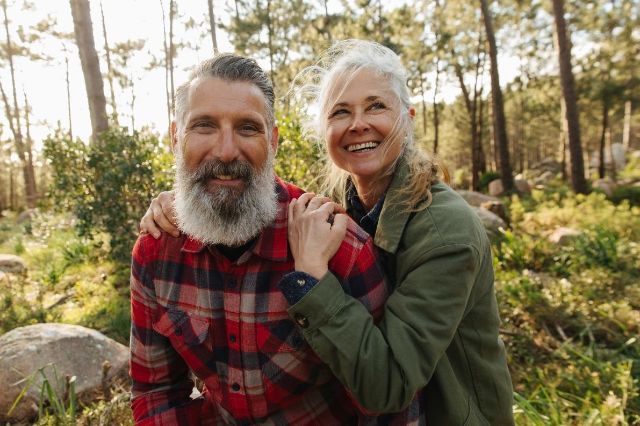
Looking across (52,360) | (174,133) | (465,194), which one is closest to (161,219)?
(174,133)

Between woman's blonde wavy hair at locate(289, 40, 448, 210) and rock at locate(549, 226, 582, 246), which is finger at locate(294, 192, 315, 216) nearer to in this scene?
woman's blonde wavy hair at locate(289, 40, 448, 210)

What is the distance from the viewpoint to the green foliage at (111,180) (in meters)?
6.34

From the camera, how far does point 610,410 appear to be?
274 centimetres

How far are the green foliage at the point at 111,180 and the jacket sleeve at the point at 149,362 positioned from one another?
4779 millimetres

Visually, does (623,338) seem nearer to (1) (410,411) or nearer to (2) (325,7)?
(1) (410,411)

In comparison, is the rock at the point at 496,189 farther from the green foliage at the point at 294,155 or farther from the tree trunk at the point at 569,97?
the green foliage at the point at 294,155

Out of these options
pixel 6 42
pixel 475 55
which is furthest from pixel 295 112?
pixel 6 42

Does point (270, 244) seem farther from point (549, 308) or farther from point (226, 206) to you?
point (549, 308)

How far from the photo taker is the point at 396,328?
51.8 inches

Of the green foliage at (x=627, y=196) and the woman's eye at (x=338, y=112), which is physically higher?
the woman's eye at (x=338, y=112)

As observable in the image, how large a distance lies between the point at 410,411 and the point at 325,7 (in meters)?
16.6

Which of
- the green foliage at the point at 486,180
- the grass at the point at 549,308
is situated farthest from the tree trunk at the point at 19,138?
the green foliage at the point at 486,180

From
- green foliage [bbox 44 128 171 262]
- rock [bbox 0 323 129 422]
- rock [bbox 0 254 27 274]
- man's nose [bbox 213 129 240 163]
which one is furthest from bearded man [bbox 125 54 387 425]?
rock [bbox 0 254 27 274]

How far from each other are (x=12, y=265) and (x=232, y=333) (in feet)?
27.8
